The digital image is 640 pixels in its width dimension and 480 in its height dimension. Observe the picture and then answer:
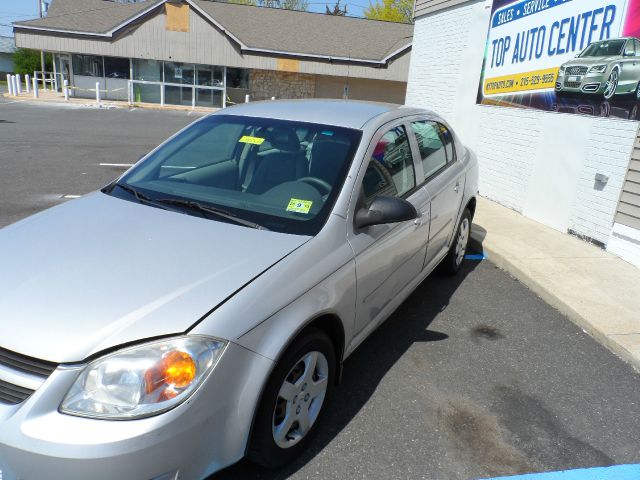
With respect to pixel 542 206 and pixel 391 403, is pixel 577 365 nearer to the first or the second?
pixel 391 403

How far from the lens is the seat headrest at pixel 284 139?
3354mm

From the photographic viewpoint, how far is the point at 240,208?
2.95m

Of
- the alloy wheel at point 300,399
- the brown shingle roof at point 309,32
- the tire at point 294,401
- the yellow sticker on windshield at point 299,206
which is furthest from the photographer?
the brown shingle roof at point 309,32

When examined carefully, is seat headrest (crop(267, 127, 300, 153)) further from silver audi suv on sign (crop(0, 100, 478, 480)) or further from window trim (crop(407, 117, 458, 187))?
window trim (crop(407, 117, 458, 187))

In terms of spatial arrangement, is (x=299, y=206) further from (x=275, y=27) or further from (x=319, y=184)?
(x=275, y=27)

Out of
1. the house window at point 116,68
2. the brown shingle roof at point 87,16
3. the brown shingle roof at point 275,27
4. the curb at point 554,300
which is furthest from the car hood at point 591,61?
the house window at point 116,68

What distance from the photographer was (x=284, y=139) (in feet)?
11.2

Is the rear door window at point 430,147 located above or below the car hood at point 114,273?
above

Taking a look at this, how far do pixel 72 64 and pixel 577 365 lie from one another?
3263cm

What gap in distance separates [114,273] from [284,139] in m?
1.53

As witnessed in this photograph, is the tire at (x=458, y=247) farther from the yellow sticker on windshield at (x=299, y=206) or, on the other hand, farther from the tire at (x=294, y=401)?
the tire at (x=294, y=401)

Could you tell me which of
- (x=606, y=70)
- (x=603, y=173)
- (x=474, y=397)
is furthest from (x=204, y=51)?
(x=474, y=397)

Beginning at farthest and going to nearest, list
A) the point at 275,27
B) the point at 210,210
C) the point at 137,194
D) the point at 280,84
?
the point at 280,84 < the point at 275,27 < the point at 137,194 < the point at 210,210

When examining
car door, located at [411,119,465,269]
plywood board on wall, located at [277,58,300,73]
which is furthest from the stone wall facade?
car door, located at [411,119,465,269]
